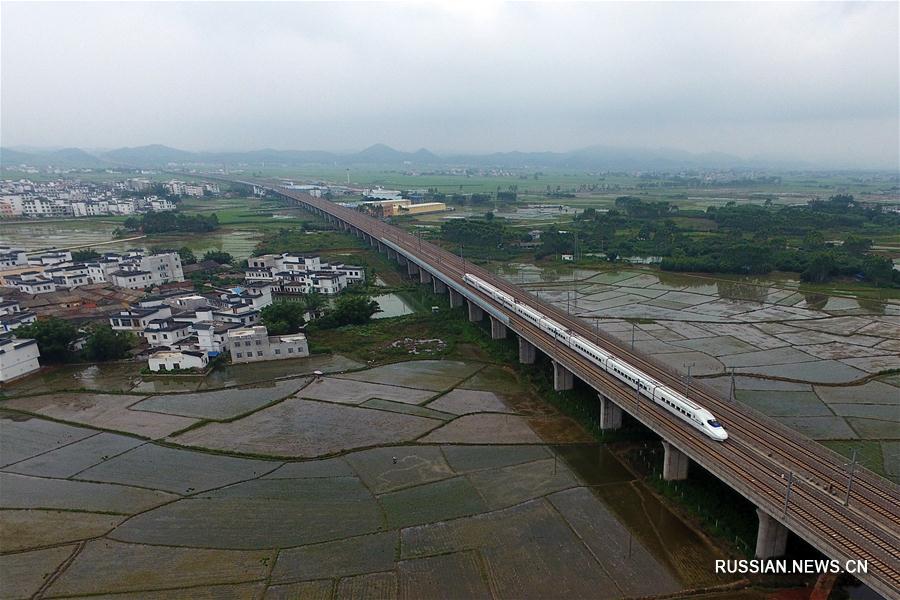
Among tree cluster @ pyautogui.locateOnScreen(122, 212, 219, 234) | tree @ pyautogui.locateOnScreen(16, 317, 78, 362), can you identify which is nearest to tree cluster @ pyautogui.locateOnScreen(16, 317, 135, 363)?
tree @ pyautogui.locateOnScreen(16, 317, 78, 362)

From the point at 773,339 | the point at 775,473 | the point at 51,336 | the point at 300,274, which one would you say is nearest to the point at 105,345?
the point at 51,336

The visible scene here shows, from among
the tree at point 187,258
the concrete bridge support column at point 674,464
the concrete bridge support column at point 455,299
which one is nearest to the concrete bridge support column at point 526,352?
the concrete bridge support column at point 455,299

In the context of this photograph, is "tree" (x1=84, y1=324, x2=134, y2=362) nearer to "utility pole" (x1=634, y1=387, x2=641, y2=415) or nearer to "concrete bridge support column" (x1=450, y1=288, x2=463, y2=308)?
"concrete bridge support column" (x1=450, y1=288, x2=463, y2=308)

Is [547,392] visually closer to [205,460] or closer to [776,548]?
[776,548]

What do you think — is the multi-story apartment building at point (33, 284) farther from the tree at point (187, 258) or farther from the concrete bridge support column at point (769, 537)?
the concrete bridge support column at point (769, 537)

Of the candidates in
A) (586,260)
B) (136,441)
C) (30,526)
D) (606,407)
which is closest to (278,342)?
(136,441)

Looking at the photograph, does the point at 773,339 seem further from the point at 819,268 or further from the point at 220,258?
the point at 220,258

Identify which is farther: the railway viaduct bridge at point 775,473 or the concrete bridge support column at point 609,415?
the concrete bridge support column at point 609,415
